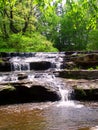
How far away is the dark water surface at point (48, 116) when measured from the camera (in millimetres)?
8516

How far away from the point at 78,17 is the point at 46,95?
7239 mm

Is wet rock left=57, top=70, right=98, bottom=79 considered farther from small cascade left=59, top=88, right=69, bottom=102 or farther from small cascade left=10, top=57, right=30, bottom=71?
small cascade left=10, top=57, right=30, bottom=71

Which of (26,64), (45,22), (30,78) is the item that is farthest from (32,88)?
(45,22)

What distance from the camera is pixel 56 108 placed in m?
11.2

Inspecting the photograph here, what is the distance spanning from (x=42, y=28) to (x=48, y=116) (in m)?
36.0

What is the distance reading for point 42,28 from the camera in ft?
148

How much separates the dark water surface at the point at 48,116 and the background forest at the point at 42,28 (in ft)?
9.18

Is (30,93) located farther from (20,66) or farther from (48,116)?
(20,66)

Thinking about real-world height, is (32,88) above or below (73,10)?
below

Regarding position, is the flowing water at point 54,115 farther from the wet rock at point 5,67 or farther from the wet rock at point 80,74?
the wet rock at point 5,67

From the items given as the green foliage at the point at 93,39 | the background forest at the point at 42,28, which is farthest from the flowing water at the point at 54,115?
the green foliage at the point at 93,39

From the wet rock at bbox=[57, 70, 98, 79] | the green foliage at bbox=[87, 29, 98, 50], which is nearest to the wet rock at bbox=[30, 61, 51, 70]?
the wet rock at bbox=[57, 70, 98, 79]

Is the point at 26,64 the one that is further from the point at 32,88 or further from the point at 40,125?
the point at 40,125

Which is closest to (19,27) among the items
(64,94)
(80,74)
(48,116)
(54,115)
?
(80,74)
